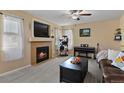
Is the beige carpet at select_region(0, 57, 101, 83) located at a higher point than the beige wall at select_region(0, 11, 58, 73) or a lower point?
lower

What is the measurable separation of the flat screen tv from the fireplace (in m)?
0.65

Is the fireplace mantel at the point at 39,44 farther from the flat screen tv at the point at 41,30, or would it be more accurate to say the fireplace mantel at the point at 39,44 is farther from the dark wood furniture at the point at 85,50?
the dark wood furniture at the point at 85,50

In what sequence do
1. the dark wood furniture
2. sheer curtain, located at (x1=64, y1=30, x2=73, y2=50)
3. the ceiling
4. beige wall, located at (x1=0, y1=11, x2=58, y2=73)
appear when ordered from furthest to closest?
sheer curtain, located at (x1=64, y1=30, x2=73, y2=50) < the dark wood furniture < the ceiling < beige wall, located at (x1=0, y1=11, x2=58, y2=73)

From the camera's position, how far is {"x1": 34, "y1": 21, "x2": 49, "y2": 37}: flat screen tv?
525 cm

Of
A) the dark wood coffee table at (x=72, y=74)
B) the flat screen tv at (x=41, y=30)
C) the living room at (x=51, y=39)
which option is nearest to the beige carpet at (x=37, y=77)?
the living room at (x=51, y=39)

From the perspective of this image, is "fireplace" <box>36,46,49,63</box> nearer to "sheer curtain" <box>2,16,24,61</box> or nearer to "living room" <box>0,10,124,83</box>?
"living room" <box>0,10,124,83</box>

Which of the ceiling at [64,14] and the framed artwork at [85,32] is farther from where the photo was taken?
the framed artwork at [85,32]

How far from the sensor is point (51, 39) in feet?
21.6

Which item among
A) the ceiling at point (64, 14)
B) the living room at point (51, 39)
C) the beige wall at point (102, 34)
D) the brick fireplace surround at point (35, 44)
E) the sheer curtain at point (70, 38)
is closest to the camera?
the living room at point (51, 39)

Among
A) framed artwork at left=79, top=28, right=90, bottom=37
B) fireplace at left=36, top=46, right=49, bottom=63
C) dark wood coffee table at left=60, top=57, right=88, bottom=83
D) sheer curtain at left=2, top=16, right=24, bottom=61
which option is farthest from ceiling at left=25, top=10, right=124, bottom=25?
dark wood coffee table at left=60, top=57, right=88, bottom=83

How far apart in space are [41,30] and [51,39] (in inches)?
41.7

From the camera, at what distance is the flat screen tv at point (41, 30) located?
17.2 feet

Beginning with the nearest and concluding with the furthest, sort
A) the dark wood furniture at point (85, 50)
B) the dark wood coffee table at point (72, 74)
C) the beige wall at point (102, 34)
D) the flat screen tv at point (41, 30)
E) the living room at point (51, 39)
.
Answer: the dark wood coffee table at point (72, 74) < the living room at point (51, 39) < the flat screen tv at point (41, 30) < the beige wall at point (102, 34) < the dark wood furniture at point (85, 50)

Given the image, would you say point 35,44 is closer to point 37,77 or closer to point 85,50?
point 37,77
